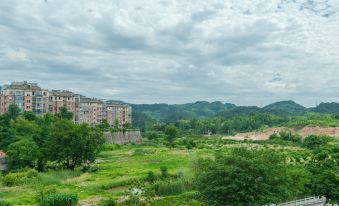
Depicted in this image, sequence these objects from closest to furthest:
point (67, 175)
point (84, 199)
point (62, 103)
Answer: point (84, 199) → point (67, 175) → point (62, 103)

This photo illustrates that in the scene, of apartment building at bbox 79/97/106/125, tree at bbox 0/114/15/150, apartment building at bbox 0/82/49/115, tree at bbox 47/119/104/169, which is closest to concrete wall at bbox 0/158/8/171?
tree at bbox 47/119/104/169

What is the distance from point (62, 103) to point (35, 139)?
40.2m

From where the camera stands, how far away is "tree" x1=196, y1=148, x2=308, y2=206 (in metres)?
21.0

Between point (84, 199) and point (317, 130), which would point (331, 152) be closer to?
point (84, 199)

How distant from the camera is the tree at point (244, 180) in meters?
21.0

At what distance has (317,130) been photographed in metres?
114

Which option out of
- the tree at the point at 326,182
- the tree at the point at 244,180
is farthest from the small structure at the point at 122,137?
the tree at the point at 244,180

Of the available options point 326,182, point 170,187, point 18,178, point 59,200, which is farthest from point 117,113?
point 326,182

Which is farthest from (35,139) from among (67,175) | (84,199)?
(84,199)

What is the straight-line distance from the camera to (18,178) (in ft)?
123

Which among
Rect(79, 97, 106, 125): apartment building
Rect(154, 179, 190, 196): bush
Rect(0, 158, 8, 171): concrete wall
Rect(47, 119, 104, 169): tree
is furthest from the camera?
Rect(79, 97, 106, 125): apartment building

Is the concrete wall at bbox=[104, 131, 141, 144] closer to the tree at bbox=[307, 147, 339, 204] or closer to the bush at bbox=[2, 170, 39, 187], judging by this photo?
the bush at bbox=[2, 170, 39, 187]

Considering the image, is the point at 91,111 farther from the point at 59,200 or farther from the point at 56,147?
the point at 59,200

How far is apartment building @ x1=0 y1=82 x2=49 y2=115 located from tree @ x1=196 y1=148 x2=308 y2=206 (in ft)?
218
